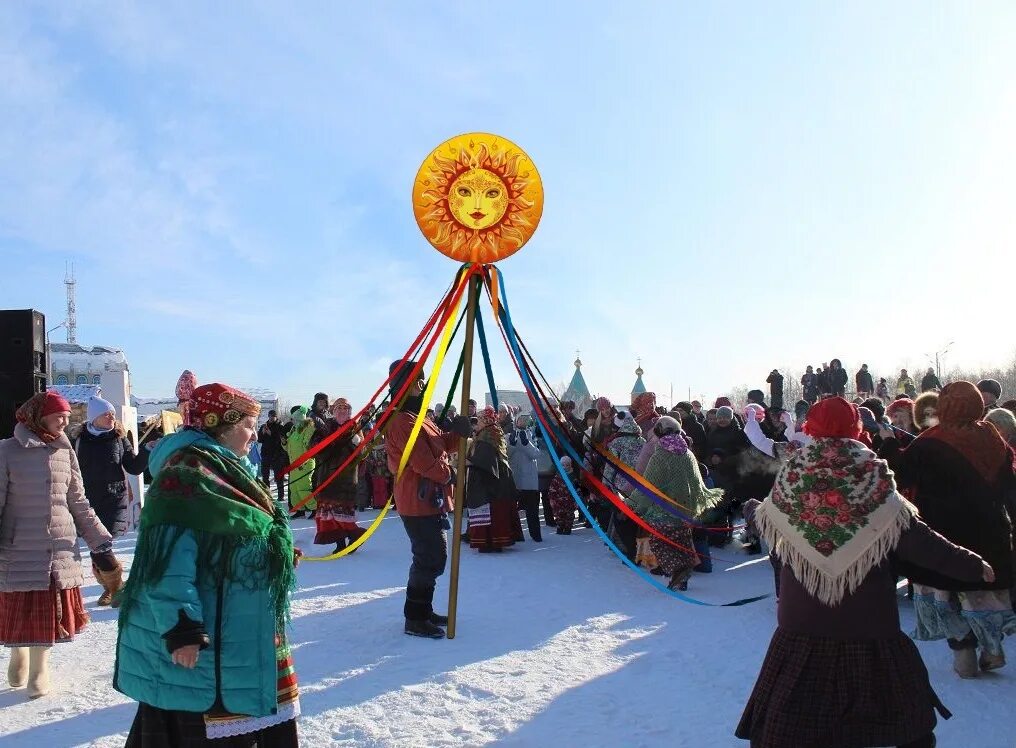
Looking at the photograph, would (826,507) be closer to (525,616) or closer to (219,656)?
(219,656)

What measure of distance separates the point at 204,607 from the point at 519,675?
2.68 metres

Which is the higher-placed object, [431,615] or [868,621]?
[868,621]

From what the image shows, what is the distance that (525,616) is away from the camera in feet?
21.1

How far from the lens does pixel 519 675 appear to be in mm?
4926

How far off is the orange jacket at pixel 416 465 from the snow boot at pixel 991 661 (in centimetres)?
365

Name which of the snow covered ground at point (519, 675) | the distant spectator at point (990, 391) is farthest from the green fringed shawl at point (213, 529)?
the distant spectator at point (990, 391)

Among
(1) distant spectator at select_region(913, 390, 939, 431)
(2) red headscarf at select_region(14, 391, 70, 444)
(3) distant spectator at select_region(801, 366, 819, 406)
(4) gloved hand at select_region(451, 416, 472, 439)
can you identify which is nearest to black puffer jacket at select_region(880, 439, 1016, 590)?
(1) distant spectator at select_region(913, 390, 939, 431)

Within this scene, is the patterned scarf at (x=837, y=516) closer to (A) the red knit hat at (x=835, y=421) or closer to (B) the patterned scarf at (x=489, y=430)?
(A) the red knit hat at (x=835, y=421)

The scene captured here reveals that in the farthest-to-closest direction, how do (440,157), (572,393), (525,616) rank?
(572,393), (525,616), (440,157)

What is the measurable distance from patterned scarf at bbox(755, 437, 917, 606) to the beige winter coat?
410 cm

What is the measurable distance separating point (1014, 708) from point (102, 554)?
212 inches

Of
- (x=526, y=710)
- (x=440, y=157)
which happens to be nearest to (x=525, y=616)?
(x=526, y=710)

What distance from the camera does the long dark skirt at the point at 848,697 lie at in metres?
2.95

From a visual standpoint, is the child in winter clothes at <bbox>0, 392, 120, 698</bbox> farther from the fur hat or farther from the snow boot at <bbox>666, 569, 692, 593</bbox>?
the fur hat
